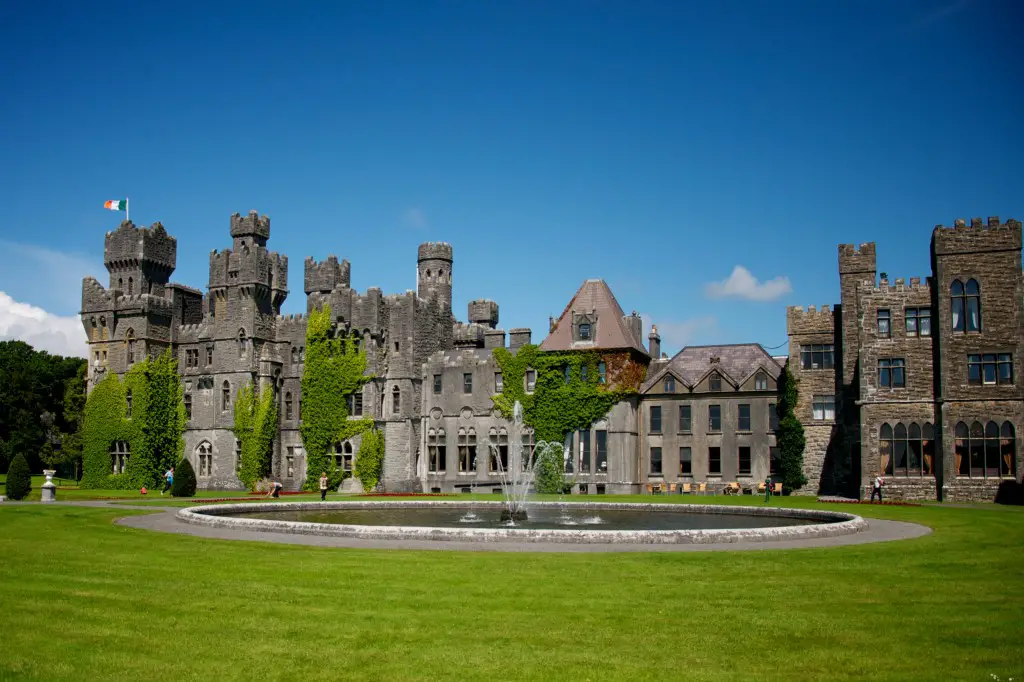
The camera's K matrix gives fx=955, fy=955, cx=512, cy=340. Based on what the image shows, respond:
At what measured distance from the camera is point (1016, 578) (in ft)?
59.0

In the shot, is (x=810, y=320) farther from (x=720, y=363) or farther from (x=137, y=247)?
(x=137, y=247)

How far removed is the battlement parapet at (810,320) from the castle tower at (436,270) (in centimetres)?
2403

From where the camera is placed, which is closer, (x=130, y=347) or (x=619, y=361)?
(x=619, y=361)

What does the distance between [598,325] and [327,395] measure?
18.2 m

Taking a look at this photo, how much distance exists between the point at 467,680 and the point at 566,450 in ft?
152

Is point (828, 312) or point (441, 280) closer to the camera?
point (828, 312)

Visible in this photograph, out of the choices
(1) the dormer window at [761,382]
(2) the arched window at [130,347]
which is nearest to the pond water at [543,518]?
(1) the dormer window at [761,382]

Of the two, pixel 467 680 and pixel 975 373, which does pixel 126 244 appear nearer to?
pixel 975 373

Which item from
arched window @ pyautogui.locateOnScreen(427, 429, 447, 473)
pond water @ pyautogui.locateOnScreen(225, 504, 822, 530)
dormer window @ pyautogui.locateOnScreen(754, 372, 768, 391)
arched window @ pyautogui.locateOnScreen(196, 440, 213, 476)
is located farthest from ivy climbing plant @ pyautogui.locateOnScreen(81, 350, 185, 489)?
dormer window @ pyautogui.locateOnScreen(754, 372, 768, 391)

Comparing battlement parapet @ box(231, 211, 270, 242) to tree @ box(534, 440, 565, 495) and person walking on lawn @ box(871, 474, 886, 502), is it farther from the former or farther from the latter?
person walking on lawn @ box(871, 474, 886, 502)

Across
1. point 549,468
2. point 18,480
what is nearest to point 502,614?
point 18,480

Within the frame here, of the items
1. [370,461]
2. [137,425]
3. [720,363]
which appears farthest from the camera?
[137,425]

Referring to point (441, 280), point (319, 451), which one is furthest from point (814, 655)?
point (441, 280)

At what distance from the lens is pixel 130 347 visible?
6581cm
